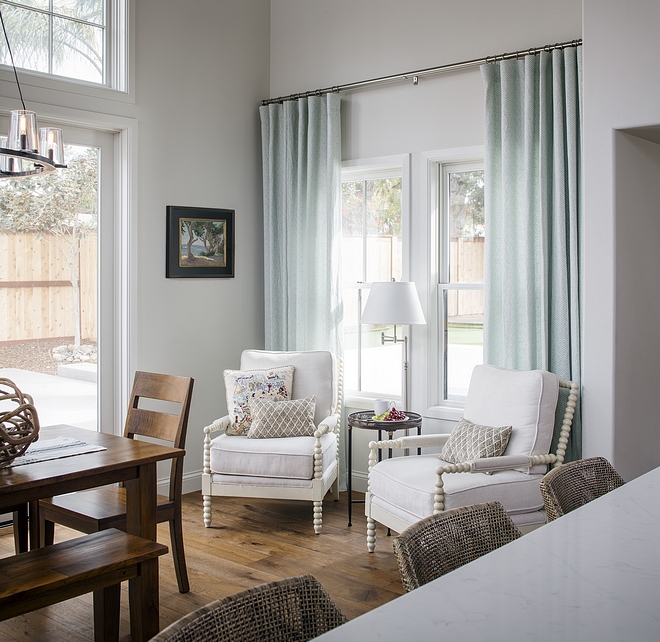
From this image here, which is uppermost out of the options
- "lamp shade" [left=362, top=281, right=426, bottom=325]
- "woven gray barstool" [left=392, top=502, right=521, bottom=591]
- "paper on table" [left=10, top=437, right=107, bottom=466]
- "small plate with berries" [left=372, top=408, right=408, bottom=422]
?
"lamp shade" [left=362, top=281, right=426, bottom=325]

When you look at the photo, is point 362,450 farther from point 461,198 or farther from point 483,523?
point 483,523

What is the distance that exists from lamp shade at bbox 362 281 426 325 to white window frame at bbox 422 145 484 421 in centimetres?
29

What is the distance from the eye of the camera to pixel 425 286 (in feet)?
14.7

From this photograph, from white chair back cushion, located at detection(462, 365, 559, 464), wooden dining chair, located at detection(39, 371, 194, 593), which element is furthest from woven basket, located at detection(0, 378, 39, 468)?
white chair back cushion, located at detection(462, 365, 559, 464)

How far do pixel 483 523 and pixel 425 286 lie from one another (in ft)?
9.61

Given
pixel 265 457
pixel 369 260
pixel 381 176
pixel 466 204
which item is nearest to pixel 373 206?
pixel 381 176


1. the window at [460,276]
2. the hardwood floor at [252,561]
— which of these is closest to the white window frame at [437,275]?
the window at [460,276]

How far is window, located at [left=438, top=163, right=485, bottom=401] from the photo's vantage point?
441cm

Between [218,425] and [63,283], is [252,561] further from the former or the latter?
[63,283]

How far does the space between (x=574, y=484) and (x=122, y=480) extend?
1623 millimetres

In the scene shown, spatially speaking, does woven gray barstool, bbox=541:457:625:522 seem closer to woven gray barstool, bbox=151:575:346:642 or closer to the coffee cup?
woven gray barstool, bbox=151:575:346:642

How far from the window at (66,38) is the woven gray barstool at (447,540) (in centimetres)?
357

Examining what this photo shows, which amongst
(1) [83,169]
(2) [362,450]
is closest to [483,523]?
(2) [362,450]

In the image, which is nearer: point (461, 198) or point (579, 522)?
point (579, 522)
